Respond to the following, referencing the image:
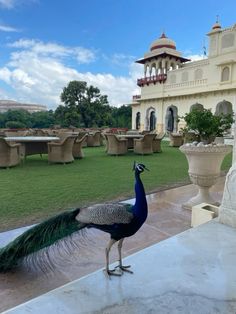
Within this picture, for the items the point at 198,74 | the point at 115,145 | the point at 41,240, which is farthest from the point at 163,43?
the point at 41,240

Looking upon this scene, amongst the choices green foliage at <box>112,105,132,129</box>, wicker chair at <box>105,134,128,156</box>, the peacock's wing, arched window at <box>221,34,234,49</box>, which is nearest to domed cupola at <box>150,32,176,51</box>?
arched window at <box>221,34,234,49</box>

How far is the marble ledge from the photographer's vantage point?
1.22m

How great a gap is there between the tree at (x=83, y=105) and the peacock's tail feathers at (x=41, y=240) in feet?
85.1

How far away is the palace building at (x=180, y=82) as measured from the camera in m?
19.0

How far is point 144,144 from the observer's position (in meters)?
8.80

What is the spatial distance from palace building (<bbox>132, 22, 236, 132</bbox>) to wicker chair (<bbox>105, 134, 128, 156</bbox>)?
11.9 meters

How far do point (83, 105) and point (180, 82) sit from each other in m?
10.4

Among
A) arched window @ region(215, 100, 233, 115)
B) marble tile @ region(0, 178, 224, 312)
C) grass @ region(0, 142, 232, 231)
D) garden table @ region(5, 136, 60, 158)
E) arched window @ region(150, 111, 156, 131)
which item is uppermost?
arched window @ region(215, 100, 233, 115)

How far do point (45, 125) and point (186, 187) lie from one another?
30172 millimetres

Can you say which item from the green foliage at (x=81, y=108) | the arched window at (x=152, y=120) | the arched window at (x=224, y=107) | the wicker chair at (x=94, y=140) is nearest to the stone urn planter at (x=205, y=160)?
the wicker chair at (x=94, y=140)

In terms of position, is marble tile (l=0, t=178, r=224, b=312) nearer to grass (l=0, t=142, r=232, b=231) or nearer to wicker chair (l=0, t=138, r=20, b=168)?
grass (l=0, t=142, r=232, b=231)

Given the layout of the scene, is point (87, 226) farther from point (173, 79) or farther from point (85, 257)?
point (173, 79)

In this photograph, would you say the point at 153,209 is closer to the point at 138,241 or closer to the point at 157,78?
the point at 138,241

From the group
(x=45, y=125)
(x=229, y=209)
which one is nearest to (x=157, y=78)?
(x=45, y=125)
